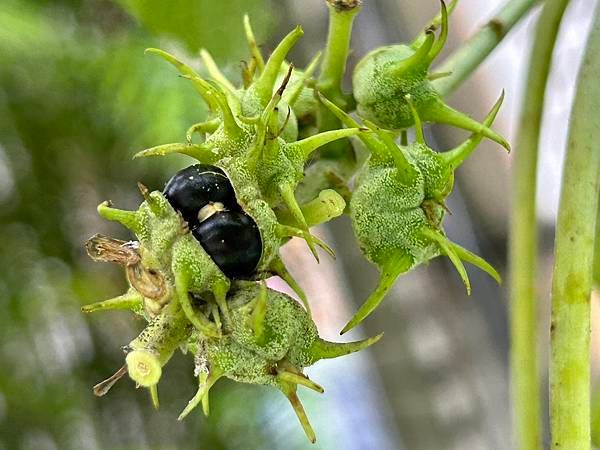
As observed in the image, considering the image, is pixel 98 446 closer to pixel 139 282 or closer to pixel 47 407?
pixel 47 407

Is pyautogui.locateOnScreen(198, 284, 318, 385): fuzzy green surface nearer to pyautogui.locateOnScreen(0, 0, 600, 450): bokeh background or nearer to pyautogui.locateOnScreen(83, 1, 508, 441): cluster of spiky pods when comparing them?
pyautogui.locateOnScreen(83, 1, 508, 441): cluster of spiky pods

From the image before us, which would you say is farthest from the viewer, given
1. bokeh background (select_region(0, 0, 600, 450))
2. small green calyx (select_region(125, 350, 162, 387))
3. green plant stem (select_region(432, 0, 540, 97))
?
bokeh background (select_region(0, 0, 600, 450))

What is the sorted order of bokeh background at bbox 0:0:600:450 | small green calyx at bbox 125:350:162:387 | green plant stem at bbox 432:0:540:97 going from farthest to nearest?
bokeh background at bbox 0:0:600:450 → green plant stem at bbox 432:0:540:97 → small green calyx at bbox 125:350:162:387

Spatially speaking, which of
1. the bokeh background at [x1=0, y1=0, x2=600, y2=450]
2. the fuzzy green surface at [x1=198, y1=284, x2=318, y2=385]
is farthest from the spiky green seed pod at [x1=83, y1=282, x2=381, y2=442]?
the bokeh background at [x1=0, y1=0, x2=600, y2=450]

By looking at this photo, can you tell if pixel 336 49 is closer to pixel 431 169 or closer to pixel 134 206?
pixel 431 169

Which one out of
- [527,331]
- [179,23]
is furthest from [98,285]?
[527,331]

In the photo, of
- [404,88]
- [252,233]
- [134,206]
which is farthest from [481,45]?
[134,206]

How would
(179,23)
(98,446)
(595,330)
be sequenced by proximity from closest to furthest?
(179,23), (98,446), (595,330)
